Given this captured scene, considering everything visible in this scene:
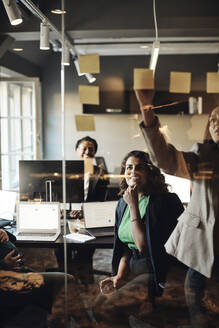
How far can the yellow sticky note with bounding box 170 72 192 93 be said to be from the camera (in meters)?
1.98

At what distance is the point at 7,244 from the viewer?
2248 mm

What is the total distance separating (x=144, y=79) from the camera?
201 centimetres

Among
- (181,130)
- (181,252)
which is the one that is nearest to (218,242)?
(181,252)

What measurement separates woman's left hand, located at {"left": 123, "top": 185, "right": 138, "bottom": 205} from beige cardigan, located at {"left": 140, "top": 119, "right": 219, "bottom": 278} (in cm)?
18

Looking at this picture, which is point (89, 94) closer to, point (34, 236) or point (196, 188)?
Result: point (196, 188)

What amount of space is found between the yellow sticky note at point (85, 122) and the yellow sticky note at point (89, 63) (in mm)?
239

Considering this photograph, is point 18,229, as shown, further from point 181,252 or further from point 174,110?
point 174,110

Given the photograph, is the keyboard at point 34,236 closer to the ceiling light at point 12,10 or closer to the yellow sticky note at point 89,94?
the yellow sticky note at point 89,94

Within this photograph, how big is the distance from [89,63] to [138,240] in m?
0.95

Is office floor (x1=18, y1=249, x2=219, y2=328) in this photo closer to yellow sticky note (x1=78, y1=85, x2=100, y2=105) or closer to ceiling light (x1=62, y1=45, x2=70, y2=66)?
yellow sticky note (x1=78, y1=85, x2=100, y2=105)

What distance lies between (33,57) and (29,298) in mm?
1381

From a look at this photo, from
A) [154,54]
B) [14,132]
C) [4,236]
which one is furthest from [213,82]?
[4,236]

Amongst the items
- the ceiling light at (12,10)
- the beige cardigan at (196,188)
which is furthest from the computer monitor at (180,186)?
the ceiling light at (12,10)

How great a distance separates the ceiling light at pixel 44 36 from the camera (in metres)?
2.18
